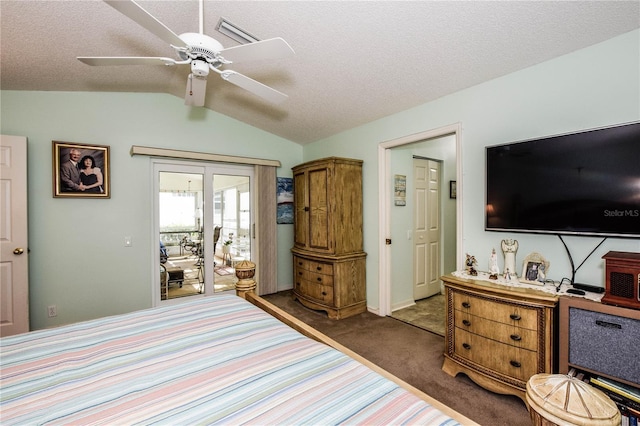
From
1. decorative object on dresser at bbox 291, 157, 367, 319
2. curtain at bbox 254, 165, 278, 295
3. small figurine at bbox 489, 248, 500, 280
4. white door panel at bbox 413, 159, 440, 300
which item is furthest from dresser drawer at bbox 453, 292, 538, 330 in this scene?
curtain at bbox 254, 165, 278, 295

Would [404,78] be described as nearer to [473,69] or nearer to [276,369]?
[473,69]

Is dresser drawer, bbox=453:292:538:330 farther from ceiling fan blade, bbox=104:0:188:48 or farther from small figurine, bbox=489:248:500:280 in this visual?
ceiling fan blade, bbox=104:0:188:48

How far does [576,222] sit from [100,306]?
4.65 metres

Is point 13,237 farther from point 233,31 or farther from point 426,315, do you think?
point 426,315

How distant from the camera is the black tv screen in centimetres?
171

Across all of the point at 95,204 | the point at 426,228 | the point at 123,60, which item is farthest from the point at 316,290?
the point at 123,60

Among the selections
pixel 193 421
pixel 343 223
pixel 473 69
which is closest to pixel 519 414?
pixel 193 421

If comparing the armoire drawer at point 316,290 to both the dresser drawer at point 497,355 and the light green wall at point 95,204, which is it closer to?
the dresser drawer at point 497,355

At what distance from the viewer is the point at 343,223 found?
142 inches

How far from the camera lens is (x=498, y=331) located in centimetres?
201

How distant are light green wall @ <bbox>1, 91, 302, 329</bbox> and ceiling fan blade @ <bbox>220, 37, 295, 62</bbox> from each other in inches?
102

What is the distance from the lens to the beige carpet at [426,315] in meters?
3.25

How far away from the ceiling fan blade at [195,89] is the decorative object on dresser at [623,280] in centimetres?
275

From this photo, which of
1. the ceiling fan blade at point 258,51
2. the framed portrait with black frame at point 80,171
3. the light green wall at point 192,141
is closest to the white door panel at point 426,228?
the light green wall at point 192,141
